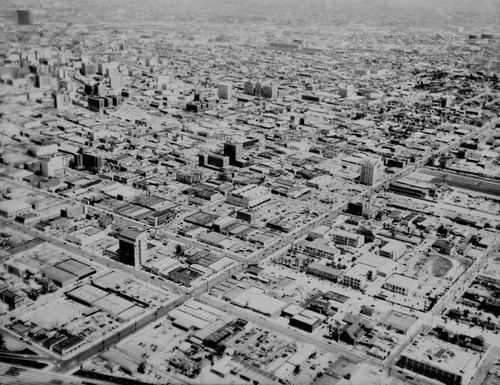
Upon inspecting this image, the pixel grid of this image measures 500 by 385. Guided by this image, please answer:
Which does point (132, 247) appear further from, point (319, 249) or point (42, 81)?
point (42, 81)

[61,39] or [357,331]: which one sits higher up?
[61,39]

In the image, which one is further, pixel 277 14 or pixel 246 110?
pixel 277 14

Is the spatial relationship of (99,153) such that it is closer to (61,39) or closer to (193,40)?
(61,39)

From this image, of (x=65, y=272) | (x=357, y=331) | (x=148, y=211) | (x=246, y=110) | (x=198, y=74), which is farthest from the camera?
(x=198, y=74)

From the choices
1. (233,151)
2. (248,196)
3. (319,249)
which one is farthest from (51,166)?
(319,249)

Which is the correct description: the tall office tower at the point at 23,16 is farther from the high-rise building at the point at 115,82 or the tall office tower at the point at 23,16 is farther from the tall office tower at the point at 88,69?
the tall office tower at the point at 88,69

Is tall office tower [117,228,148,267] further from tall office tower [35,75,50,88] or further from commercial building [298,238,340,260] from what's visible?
tall office tower [35,75,50,88]

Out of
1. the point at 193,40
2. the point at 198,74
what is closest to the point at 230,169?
the point at 198,74

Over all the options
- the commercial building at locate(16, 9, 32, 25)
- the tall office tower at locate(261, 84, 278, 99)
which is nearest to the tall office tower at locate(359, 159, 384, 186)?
the tall office tower at locate(261, 84, 278, 99)
